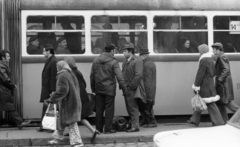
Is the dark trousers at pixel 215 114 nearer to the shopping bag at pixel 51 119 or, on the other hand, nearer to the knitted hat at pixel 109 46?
the knitted hat at pixel 109 46

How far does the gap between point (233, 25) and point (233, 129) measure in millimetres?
7428

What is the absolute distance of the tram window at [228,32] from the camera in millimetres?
11344

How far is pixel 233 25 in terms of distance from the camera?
37.3 ft

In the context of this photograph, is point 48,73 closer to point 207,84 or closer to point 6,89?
point 6,89

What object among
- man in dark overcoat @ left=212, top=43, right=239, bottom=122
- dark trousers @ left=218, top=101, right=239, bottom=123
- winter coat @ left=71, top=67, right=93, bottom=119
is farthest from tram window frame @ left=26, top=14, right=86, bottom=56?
dark trousers @ left=218, top=101, right=239, bottom=123

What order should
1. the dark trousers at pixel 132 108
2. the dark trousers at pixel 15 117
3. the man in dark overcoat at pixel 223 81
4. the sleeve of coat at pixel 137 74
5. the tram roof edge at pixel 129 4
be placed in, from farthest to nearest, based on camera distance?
the tram roof edge at pixel 129 4 → the man in dark overcoat at pixel 223 81 → the dark trousers at pixel 15 117 → the dark trousers at pixel 132 108 → the sleeve of coat at pixel 137 74

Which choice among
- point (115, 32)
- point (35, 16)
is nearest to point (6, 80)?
point (35, 16)

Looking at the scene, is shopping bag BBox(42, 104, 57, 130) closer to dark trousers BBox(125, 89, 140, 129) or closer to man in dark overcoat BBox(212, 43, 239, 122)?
dark trousers BBox(125, 89, 140, 129)

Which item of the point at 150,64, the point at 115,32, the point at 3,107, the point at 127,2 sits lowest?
the point at 3,107

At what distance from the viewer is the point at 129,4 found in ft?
36.2

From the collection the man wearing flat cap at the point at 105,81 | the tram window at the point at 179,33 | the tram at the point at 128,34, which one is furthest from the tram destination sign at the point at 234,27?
the man wearing flat cap at the point at 105,81

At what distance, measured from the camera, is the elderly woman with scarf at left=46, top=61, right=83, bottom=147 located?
8.36 meters

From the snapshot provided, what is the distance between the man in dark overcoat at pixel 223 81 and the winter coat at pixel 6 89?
4317mm

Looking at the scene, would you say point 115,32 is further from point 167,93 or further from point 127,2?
point 167,93
